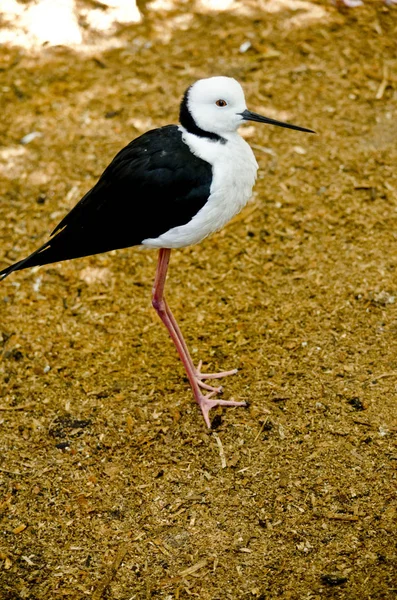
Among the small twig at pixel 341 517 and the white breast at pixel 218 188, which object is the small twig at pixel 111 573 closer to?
the small twig at pixel 341 517

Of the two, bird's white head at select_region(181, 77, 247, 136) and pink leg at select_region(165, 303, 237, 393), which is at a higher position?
bird's white head at select_region(181, 77, 247, 136)

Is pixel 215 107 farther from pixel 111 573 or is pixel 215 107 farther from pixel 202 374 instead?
pixel 111 573

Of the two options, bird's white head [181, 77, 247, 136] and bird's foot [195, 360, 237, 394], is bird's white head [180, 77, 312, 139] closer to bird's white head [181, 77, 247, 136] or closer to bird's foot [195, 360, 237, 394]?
bird's white head [181, 77, 247, 136]

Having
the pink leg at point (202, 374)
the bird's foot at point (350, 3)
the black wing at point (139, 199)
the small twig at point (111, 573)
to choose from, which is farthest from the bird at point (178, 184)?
the bird's foot at point (350, 3)

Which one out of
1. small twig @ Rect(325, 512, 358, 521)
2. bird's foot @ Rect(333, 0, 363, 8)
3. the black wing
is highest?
the black wing

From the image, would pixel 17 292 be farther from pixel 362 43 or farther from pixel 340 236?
pixel 362 43

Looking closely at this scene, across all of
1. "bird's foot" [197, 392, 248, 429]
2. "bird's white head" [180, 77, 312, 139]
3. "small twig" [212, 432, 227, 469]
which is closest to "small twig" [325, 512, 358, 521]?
"small twig" [212, 432, 227, 469]

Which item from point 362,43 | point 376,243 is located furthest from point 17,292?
point 362,43

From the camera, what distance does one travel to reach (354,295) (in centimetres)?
337

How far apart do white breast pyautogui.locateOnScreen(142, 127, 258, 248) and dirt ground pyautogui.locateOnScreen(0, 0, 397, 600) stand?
81 centimetres

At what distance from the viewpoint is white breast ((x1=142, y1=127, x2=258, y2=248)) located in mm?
2570

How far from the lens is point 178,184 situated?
8.43 ft

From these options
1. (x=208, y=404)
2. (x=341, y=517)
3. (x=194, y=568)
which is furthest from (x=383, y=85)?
(x=194, y=568)

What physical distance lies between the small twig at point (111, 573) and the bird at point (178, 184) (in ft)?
3.79
